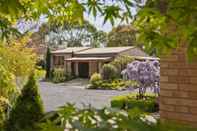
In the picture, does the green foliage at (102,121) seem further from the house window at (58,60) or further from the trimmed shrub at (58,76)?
the house window at (58,60)

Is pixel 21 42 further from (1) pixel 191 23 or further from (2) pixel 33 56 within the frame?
(1) pixel 191 23

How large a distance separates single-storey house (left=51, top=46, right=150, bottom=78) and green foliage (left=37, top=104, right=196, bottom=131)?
4125 cm

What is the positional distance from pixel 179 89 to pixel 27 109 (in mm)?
5500

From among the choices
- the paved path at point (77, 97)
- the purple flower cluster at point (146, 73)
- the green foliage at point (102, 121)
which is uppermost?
the green foliage at point (102, 121)

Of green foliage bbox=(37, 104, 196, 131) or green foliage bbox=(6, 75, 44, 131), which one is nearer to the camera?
green foliage bbox=(37, 104, 196, 131)

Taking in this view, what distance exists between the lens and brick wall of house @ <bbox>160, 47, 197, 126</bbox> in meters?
4.16

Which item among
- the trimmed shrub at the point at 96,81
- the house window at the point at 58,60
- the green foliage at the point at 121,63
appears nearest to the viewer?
the trimmed shrub at the point at 96,81

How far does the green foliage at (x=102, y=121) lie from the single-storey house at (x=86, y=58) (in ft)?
135

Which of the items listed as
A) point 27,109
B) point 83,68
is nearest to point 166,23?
point 27,109

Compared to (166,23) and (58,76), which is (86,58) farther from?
(166,23)

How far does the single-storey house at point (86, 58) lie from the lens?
1754 inches

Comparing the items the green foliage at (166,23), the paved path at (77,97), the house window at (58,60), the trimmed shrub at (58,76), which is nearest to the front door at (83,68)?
the trimmed shrub at (58,76)

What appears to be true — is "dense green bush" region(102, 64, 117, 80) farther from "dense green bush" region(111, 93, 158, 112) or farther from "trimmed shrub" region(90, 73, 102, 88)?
"dense green bush" region(111, 93, 158, 112)

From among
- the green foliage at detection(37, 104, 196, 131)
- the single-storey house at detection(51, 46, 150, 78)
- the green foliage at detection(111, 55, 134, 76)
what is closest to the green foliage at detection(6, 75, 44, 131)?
the green foliage at detection(37, 104, 196, 131)
